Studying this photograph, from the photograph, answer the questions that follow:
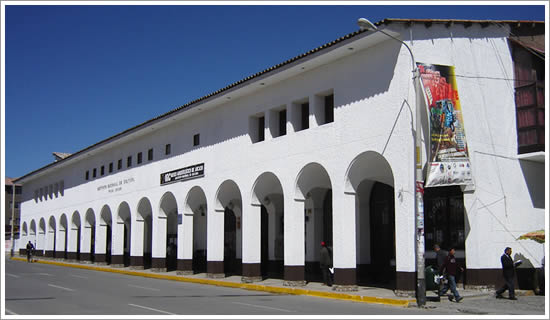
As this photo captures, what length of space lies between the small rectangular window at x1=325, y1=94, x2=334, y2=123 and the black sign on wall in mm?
8247

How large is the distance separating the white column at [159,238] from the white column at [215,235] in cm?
537

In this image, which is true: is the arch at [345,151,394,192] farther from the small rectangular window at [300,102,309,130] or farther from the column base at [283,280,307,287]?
the column base at [283,280,307,287]

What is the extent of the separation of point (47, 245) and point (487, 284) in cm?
4161

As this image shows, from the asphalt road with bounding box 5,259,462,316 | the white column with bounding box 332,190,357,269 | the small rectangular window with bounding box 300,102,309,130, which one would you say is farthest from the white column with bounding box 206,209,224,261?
the white column with bounding box 332,190,357,269

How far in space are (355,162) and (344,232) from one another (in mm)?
2350

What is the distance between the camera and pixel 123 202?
34.8m

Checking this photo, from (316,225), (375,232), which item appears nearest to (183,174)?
(316,225)

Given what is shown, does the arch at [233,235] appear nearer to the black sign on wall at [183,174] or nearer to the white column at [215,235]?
the white column at [215,235]

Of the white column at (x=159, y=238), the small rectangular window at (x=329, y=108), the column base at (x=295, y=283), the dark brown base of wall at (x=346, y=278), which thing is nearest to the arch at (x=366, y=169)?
the small rectangular window at (x=329, y=108)

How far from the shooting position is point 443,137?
16.8m

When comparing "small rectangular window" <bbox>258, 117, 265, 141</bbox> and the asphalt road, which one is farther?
"small rectangular window" <bbox>258, 117, 265, 141</bbox>

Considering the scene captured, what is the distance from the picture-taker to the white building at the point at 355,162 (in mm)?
17328

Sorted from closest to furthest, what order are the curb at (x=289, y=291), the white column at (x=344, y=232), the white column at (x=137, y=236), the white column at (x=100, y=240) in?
the curb at (x=289, y=291) → the white column at (x=344, y=232) → the white column at (x=137, y=236) → the white column at (x=100, y=240)

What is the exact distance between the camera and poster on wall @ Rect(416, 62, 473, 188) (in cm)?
1661
